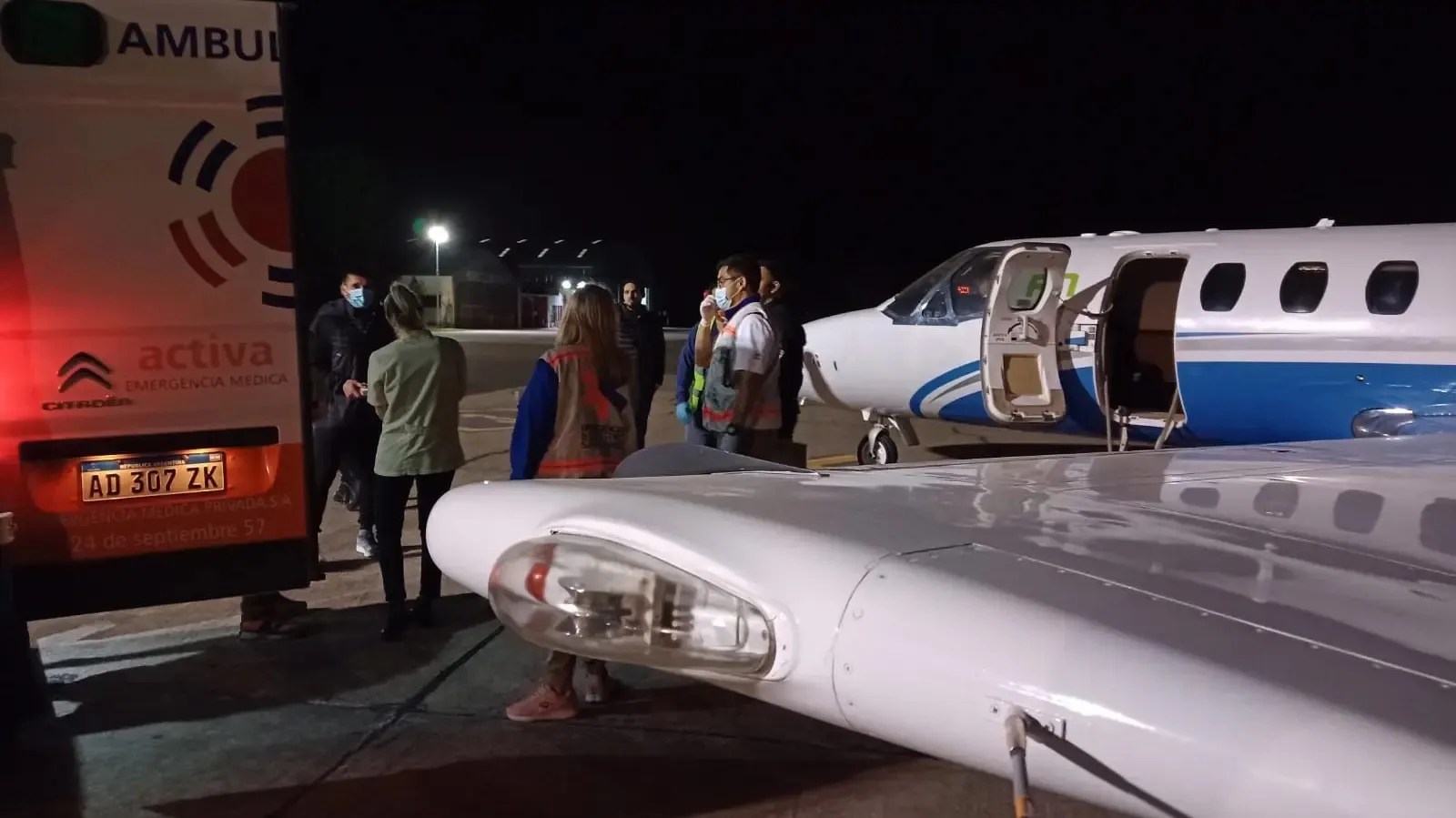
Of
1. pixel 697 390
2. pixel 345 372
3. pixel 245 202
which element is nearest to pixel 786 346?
pixel 697 390

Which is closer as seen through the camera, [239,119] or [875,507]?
[875,507]

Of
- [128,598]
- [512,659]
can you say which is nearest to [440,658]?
[512,659]

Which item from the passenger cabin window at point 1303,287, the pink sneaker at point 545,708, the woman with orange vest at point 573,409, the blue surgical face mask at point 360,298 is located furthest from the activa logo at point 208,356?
the passenger cabin window at point 1303,287

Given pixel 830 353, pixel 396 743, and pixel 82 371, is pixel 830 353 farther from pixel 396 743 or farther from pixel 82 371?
pixel 82 371

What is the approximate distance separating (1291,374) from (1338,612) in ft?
25.8

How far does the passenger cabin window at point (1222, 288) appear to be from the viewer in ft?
28.5

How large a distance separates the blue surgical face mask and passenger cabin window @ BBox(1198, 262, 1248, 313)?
632 cm

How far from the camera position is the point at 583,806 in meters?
3.74

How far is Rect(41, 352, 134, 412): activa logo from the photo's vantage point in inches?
153

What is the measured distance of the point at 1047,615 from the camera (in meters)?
1.29

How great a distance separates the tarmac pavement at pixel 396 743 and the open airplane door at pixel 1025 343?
5.69m

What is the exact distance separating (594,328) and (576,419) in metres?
0.38

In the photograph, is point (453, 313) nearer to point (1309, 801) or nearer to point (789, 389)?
point (789, 389)

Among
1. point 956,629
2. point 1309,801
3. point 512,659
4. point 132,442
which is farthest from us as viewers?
point 512,659
